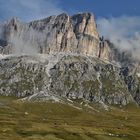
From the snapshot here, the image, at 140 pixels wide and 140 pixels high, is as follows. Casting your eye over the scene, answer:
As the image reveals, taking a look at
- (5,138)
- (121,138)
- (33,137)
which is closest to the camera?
(5,138)

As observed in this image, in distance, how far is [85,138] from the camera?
538 feet

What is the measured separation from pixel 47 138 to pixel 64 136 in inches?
478

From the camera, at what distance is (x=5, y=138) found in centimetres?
14600

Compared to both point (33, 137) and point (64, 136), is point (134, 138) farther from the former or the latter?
point (33, 137)

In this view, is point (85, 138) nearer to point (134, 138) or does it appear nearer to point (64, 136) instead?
point (64, 136)

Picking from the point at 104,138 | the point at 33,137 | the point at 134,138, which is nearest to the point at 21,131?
the point at 33,137

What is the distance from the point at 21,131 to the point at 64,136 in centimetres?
2229

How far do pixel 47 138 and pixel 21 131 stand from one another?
82.6ft

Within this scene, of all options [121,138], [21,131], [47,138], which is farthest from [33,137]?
[121,138]

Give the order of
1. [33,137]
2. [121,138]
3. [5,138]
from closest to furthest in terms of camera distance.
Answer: [5,138], [33,137], [121,138]

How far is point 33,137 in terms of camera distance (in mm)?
155875

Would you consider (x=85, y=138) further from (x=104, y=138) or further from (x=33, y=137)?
(x=33, y=137)

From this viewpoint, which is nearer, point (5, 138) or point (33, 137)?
point (5, 138)

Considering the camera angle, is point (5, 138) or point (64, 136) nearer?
point (5, 138)
